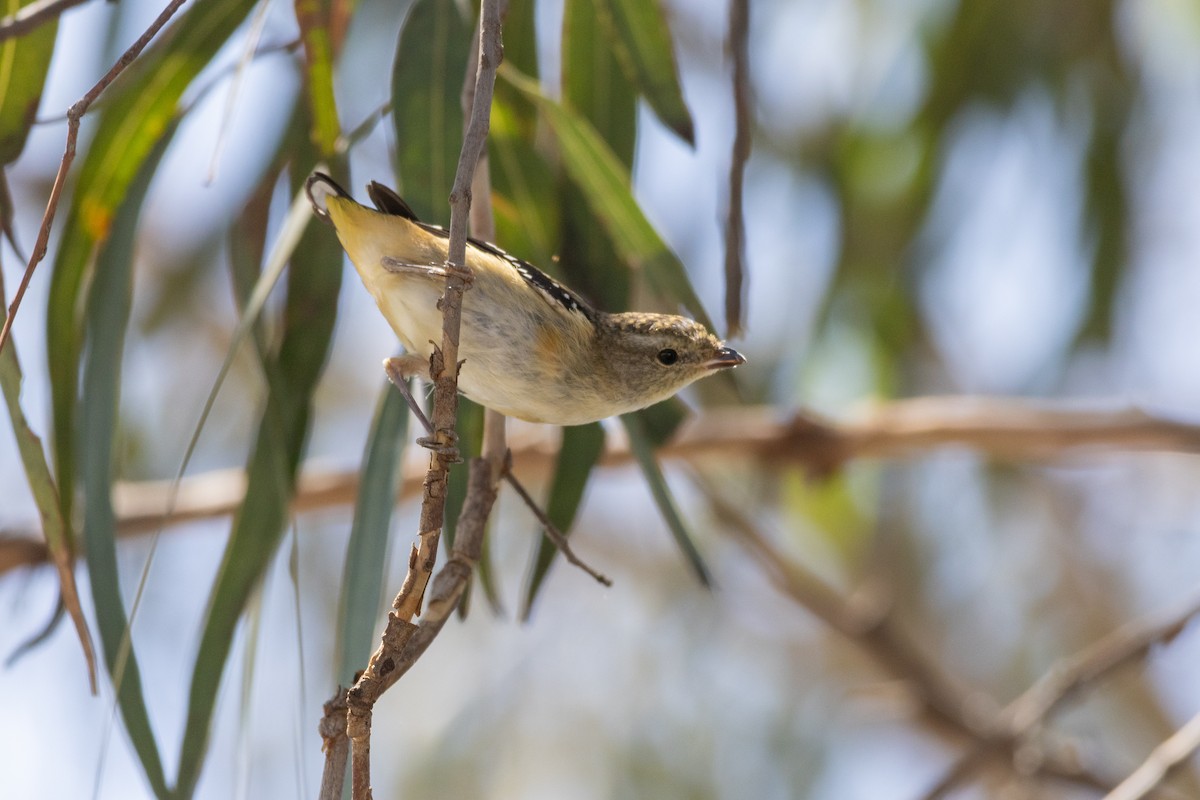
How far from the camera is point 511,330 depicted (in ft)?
6.50

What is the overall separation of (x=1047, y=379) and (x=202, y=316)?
3.83 m

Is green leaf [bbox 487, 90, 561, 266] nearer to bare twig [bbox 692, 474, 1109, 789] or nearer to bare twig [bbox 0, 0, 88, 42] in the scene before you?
bare twig [bbox 0, 0, 88, 42]

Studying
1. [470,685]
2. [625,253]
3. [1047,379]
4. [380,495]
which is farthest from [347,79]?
[470,685]

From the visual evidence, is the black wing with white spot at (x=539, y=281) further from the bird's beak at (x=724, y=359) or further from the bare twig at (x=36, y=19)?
the bare twig at (x=36, y=19)

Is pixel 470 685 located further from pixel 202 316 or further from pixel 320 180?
pixel 320 180

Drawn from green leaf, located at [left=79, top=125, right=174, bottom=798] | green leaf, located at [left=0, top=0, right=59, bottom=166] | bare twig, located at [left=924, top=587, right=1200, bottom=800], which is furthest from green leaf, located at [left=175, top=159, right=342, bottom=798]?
bare twig, located at [left=924, top=587, right=1200, bottom=800]

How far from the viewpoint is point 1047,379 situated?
15.3 ft

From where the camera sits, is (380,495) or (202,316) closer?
(380,495)

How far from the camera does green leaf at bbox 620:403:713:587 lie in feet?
7.39

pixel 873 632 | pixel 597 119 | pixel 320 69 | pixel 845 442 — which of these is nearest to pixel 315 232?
pixel 320 69

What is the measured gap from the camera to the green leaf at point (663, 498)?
7.39 ft

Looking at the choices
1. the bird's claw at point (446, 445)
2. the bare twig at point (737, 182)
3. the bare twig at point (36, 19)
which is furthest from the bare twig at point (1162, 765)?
the bare twig at point (36, 19)

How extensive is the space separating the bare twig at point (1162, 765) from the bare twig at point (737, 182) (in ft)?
3.93

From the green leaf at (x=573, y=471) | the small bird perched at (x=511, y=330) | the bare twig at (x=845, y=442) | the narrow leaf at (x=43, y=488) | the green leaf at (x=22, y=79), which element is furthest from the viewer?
the bare twig at (x=845, y=442)
